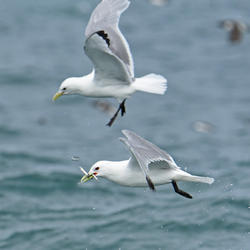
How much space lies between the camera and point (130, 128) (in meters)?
15.2

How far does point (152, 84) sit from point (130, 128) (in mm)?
6373

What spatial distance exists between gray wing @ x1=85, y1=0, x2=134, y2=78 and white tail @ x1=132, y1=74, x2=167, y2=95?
17 cm

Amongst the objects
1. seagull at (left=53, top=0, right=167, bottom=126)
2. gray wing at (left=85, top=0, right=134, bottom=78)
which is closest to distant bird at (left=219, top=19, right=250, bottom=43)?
gray wing at (left=85, top=0, right=134, bottom=78)

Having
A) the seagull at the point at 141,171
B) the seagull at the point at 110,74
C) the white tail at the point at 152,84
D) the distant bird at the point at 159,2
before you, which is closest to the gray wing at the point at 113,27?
the seagull at the point at 110,74

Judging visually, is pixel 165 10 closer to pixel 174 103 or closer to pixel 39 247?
pixel 174 103

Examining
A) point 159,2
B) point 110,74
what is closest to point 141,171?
point 110,74

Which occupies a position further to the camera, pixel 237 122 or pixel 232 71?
pixel 232 71

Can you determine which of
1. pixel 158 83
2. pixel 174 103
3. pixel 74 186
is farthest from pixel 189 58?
pixel 158 83

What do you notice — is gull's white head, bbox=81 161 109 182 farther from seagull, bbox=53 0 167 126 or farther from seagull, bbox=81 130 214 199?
seagull, bbox=53 0 167 126

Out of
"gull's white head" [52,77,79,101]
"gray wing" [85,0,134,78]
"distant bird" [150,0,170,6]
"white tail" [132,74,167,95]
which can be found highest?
"gray wing" [85,0,134,78]

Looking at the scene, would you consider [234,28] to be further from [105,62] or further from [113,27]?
[105,62]

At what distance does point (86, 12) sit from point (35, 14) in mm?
1262

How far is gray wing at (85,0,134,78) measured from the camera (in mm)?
9141

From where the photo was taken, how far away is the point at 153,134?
49.7 ft
